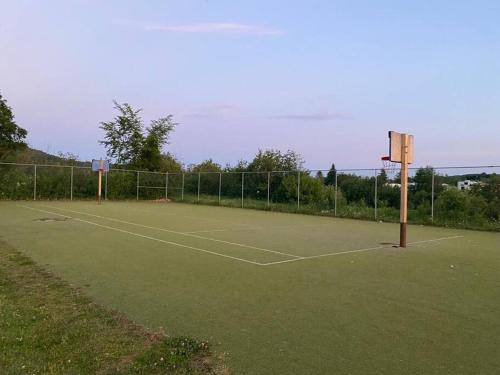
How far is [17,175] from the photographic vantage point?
26203 mm

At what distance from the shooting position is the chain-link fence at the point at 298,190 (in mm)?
16266

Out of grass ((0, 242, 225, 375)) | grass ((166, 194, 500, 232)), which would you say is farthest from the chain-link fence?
grass ((0, 242, 225, 375))

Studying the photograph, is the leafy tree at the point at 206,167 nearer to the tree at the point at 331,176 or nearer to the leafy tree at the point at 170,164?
the leafy tree at the point at 170,164

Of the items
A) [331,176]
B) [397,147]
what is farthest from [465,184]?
[397,147]

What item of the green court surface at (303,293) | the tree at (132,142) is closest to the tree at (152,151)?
the tree at (132,142)

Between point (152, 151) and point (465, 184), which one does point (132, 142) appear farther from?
point (465, 184)

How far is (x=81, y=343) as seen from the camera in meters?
3.78

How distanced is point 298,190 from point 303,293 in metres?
17.2

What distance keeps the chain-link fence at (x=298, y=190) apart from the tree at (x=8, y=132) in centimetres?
308

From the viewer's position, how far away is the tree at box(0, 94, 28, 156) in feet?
92.7

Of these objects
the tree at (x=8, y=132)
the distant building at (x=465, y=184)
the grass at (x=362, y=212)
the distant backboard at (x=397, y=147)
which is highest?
the tree at (x=8, y=132)

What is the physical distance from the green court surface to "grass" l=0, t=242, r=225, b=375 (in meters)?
0.28

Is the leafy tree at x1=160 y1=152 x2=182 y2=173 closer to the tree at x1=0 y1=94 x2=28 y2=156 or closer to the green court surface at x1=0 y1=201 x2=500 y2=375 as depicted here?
the tree at x1=0 y1=94 x2=28 y2=156

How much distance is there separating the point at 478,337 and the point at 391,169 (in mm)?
15211
